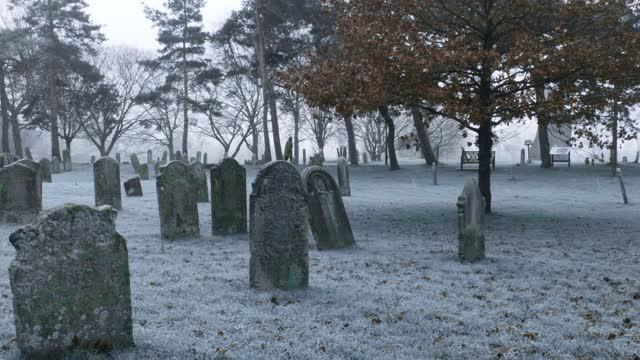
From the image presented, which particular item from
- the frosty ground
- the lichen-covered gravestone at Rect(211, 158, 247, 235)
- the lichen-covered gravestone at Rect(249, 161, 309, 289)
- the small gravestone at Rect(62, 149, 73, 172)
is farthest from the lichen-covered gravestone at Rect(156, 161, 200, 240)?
the small gravestone at Rect(62, 149, 73, 172)

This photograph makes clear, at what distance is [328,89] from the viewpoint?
14.1 m

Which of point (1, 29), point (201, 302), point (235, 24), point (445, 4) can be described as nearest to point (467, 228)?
point (201, 302)

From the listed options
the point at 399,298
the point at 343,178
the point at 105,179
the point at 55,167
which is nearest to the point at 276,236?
the point at 399,298

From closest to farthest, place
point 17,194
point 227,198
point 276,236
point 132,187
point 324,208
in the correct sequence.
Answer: point 276,236 < point 324,208 < point 227,198 < point 17,194 < point 132,187

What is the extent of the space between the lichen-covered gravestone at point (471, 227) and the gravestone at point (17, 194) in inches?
364

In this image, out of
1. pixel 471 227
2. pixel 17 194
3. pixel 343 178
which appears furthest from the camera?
pixel 343 178

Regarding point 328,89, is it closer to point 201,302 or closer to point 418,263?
point 418,263

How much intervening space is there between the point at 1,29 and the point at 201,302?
1515 inches

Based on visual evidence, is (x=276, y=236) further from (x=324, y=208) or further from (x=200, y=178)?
(x=200, y=178)

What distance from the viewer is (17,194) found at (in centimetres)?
1266

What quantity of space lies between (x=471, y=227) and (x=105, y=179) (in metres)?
9.71

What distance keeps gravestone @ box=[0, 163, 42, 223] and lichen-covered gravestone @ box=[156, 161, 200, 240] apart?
11.8 feet

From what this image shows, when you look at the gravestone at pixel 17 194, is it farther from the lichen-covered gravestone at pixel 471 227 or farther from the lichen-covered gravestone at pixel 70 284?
the lichen-covered gravestone at pixel 471 227

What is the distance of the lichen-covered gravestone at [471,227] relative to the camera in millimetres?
9148
